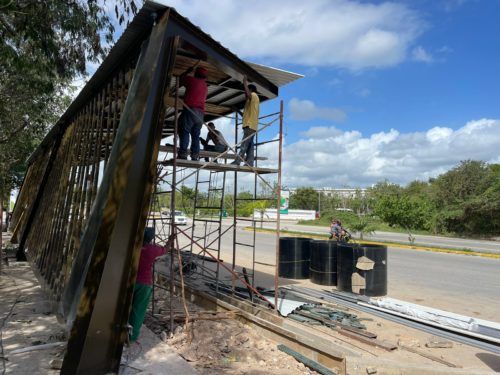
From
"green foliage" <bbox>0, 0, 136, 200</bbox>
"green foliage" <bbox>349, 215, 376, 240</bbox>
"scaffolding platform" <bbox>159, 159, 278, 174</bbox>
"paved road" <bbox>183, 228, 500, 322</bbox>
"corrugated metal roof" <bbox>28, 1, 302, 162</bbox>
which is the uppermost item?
"green foliage" <bbox>0, 0, 136, 200</bbox>

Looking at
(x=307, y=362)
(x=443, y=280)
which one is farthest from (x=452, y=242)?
(x=307, y=362)

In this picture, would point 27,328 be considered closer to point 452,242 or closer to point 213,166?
point 213,166

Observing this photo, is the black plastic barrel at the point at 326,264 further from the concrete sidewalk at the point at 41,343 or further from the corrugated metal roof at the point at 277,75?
the concrete sidewalk at the point at 41,343

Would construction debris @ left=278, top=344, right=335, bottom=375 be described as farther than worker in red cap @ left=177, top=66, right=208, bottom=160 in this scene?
No

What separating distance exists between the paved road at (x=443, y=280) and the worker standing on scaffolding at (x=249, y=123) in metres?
4.27

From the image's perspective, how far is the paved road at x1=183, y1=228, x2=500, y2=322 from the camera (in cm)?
896

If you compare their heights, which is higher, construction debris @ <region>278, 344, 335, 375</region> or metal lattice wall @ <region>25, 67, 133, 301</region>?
metal lattice wall @ <region>25, 67, 133, 301</region>

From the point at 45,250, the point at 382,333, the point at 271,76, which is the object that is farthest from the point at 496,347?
the point at 45,250

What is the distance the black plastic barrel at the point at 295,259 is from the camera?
449 inches

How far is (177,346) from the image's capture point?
578 cm

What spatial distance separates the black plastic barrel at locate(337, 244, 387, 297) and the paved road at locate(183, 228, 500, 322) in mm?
694

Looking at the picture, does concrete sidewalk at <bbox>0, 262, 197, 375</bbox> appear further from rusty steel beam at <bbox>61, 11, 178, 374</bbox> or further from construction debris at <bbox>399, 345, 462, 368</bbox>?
construction debris at <bbox>399, 345, 462, 368</bbox>

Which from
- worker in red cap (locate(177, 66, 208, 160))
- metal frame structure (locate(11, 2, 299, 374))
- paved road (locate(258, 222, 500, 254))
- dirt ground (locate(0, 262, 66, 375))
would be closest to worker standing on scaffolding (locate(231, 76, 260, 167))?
metal frame structure (locate(11, 2, 299, 374))

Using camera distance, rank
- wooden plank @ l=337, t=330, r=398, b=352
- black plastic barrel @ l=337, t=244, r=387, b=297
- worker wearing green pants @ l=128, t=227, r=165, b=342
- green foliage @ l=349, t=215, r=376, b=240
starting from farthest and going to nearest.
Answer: green foliage @ l=349, t=215, r=376, b=240
black plastic barrel @ l=337, t=244, r=387, b=297
wooden plank @ l=337, t=330, r=398, b=352
worker wearing green pants @ l=128, t=227, r=165, b=342
